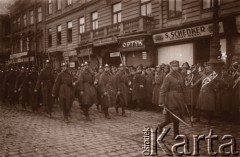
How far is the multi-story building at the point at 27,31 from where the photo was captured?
35.9m

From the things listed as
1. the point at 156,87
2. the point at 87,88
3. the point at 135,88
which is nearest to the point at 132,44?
the point at 135,88

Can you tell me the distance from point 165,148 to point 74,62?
75.2 ft

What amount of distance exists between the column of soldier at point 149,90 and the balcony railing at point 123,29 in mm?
5126

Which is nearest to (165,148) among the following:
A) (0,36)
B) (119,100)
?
(119,100)

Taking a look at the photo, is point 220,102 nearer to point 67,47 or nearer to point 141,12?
point 141,12

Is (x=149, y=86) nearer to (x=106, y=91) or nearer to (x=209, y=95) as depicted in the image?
(x=106, y=91)

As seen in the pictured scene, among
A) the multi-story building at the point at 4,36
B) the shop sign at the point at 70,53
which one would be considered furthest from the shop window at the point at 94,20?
the multi-story building at the point at 4,36

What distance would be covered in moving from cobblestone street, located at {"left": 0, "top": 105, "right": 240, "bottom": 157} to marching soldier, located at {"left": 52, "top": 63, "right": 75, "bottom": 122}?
1.66 ft

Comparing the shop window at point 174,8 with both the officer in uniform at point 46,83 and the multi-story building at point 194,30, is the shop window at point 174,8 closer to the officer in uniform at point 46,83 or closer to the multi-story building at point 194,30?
the multi-story building at point 194,30

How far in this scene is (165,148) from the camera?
705cm

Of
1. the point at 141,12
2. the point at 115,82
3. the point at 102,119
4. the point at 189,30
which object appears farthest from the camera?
the point at 141,12

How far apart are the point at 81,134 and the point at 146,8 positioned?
13.2m

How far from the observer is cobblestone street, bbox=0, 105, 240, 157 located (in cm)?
693

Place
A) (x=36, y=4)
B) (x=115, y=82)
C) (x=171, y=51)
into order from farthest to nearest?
1. (x=36, y=4)
2. (x=171, y=51)
3. (x=115, y=82)
